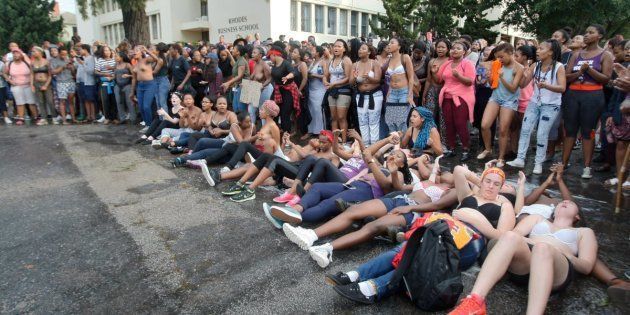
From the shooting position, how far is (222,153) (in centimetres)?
703

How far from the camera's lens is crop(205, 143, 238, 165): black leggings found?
275 inches

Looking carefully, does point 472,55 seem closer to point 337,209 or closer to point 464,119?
point 464,119

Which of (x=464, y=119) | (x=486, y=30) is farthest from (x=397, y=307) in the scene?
(x=486, y=30)

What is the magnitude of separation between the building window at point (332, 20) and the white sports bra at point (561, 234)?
94.0 feet

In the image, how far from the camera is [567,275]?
309 cm

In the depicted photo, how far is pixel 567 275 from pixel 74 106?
11957 mm

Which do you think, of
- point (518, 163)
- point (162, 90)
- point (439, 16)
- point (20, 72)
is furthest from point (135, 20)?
point (439, 16)

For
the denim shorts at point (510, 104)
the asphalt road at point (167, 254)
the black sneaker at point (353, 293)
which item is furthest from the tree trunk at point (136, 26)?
the black sneaker at point (353, 293)

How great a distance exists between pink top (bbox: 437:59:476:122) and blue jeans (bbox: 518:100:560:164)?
894 mm

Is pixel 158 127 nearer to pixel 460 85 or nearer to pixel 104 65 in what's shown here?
pixel 104 65

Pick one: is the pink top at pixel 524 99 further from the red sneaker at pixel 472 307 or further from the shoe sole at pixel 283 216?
the red sneaker at pixel 472 307

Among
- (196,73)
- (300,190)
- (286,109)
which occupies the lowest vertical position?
(300,190)

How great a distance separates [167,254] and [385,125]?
500cm

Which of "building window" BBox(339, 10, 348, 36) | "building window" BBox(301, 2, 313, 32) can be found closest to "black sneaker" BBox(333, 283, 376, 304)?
"building window" BBox(301, 2, 313, 32)
